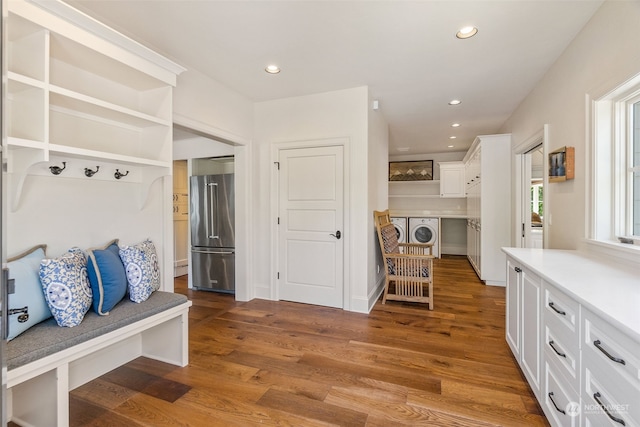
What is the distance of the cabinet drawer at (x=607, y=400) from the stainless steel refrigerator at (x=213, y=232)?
371 centimetres

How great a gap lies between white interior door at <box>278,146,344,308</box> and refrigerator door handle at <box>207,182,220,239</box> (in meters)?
1.07

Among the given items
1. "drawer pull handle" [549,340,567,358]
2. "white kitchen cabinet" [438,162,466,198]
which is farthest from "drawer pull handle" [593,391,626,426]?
"white kitchen cabinet" [438,162,466,198]

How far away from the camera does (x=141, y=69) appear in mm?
1983

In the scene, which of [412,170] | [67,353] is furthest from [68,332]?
[412,170]

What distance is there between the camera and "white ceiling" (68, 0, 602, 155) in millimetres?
1963

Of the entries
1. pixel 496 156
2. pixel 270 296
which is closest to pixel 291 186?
Answer: pixel 270 296

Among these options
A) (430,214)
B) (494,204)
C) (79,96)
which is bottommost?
(430,214)

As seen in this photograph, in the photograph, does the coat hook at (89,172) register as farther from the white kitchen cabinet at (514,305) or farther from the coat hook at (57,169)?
the white kitchen cabinet at (514,305)

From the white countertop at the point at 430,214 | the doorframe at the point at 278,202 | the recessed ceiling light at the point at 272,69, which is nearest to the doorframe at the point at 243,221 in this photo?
the doorframe at the point at 278,202

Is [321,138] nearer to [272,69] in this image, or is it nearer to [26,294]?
[272,69]

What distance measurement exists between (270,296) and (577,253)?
3.11m

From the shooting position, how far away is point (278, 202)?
3717mm

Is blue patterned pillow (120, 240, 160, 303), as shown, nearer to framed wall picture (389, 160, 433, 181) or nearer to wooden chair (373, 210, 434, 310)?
wooden chair (373, 210, 434, 310)

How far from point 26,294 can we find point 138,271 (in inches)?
22.6
